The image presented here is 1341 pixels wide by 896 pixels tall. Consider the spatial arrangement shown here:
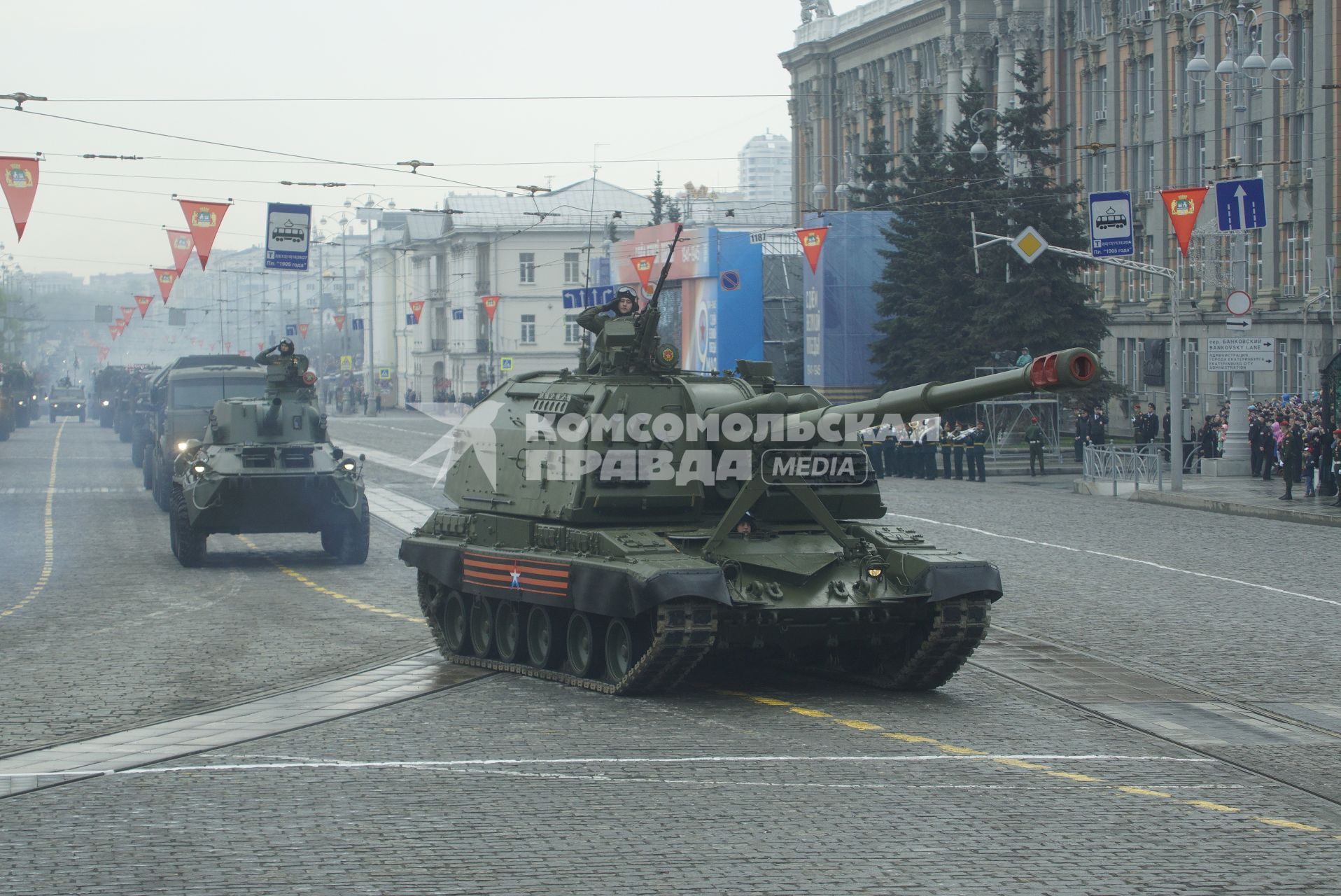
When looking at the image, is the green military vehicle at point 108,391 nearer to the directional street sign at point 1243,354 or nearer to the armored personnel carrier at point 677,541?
the directional street sign at point 1243,354

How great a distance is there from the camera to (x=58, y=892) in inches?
314

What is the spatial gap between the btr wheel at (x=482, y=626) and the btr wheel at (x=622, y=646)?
1.78m

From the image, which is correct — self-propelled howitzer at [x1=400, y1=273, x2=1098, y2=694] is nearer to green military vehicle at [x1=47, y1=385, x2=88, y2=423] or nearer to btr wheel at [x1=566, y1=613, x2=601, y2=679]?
btr wheel at [x1=566, y1=613, x2=601, y2=679]

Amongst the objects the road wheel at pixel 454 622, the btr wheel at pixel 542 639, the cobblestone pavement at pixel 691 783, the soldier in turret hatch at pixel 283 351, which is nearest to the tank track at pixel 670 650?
the cobblestone pavement at pixel 691 783

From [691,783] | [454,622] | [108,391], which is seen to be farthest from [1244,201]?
[108,391]

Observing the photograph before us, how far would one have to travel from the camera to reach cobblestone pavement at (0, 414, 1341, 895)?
8.38 m

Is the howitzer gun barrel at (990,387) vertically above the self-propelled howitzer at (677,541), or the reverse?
the howitzer gun barrel at (990,387)

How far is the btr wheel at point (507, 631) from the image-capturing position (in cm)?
1481

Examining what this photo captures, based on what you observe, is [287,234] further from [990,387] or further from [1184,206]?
[990,387]

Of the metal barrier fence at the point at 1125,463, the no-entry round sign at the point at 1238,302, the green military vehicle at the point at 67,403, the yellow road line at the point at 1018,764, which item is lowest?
the yellow road line at the point at 1018,764

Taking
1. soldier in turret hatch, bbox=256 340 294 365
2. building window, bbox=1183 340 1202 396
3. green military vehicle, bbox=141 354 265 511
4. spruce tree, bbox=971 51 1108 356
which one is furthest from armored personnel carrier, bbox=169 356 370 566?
building window, bbox=1183 340 1202 396

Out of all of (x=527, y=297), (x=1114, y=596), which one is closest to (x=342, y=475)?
(x=1114, y=596)

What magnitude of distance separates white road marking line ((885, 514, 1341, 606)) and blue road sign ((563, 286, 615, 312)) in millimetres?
23352

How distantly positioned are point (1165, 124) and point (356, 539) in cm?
4478
